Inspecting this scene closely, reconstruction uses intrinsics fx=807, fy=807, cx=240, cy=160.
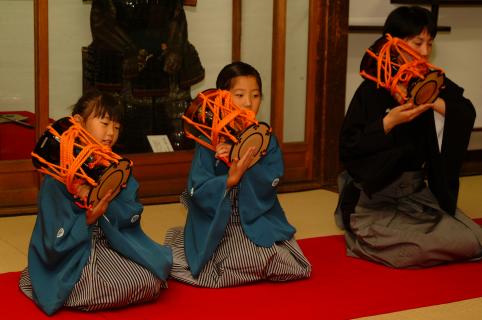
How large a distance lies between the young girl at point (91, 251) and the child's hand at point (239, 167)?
16.2 inches

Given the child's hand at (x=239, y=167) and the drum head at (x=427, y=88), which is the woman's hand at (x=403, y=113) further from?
the child's hand at (x=239, y=167)

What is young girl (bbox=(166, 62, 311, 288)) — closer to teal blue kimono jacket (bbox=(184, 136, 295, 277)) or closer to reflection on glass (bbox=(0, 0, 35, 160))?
teal blue kimono jacket (bbox=(184, 136, 295, 277))

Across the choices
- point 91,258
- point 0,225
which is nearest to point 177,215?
point 0,225

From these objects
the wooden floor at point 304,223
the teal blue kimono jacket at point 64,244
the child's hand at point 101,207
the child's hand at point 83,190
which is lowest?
the wooden floor at point 304,223

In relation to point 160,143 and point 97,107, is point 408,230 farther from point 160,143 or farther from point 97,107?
point 160,143

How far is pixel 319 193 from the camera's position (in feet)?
18.6

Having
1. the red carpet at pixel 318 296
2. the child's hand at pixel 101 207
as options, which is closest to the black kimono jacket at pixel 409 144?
the red carpet at pixel 318 296

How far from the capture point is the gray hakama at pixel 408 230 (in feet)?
12.9

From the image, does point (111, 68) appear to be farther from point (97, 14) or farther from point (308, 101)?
point (308, 101)

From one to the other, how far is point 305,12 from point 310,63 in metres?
0.36

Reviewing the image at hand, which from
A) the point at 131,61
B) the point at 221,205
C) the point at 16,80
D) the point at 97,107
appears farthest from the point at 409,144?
the point at 16,80

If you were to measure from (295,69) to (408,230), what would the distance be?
208 centimetres

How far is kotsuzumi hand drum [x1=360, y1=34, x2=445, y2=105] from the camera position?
380 cm

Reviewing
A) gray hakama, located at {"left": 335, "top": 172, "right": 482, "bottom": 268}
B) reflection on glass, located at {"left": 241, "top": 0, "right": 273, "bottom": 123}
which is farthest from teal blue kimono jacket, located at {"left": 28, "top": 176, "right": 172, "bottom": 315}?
reflection on glass, located at {"left": 241, "top": 0, "right": 273, "bottom": 123}
